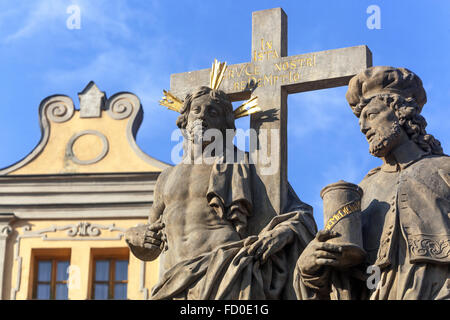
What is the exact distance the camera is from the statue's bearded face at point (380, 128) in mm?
8594

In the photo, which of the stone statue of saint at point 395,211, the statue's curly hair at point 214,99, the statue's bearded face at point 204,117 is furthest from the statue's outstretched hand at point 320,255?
the statue's curly hair at point 214,99

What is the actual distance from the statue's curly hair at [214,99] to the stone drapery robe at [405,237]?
7.08ft

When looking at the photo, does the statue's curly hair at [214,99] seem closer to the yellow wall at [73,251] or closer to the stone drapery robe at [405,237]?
the stone drapery robe at [405,237]

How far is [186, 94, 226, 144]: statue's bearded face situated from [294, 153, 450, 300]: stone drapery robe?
6.98 ft

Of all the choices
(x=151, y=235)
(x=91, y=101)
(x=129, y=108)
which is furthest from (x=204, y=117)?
(x=91, y=101)

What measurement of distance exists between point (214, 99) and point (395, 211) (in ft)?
8.88

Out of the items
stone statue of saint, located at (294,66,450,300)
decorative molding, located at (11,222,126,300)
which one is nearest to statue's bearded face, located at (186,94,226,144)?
stone statue of saint, located at (294,66,450,300)

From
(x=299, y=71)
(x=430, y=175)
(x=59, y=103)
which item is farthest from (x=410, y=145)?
(x=59, y=103)

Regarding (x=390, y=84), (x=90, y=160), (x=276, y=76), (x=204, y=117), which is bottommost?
(x=390, y=84)

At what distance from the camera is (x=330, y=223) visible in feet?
27.5

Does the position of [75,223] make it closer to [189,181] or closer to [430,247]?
[189,181]

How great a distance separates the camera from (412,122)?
866 cm
